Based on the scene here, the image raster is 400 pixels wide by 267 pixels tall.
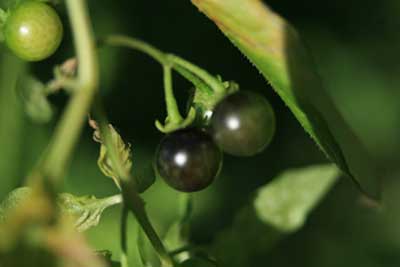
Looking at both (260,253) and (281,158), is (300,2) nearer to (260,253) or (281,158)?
(281,158)

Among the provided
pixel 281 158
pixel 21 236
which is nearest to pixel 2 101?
pixel 281 158

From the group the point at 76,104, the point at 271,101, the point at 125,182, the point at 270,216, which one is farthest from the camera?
the point at 271,101

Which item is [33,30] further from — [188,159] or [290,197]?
[290,197]

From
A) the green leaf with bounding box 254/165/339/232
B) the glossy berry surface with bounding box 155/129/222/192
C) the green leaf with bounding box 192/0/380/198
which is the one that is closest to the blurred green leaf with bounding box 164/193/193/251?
the green leaf with bounding box 254/165/339/232

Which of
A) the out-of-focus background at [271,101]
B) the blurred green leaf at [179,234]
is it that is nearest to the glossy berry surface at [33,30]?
the blurred green leaf at [179,234]

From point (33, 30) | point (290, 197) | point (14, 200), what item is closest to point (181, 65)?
point (33, 30)

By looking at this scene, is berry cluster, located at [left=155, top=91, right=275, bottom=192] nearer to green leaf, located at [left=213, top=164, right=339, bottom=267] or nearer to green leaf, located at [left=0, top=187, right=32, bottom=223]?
green leaf, located at [left=0, top=187, right=32, bottom=223]
